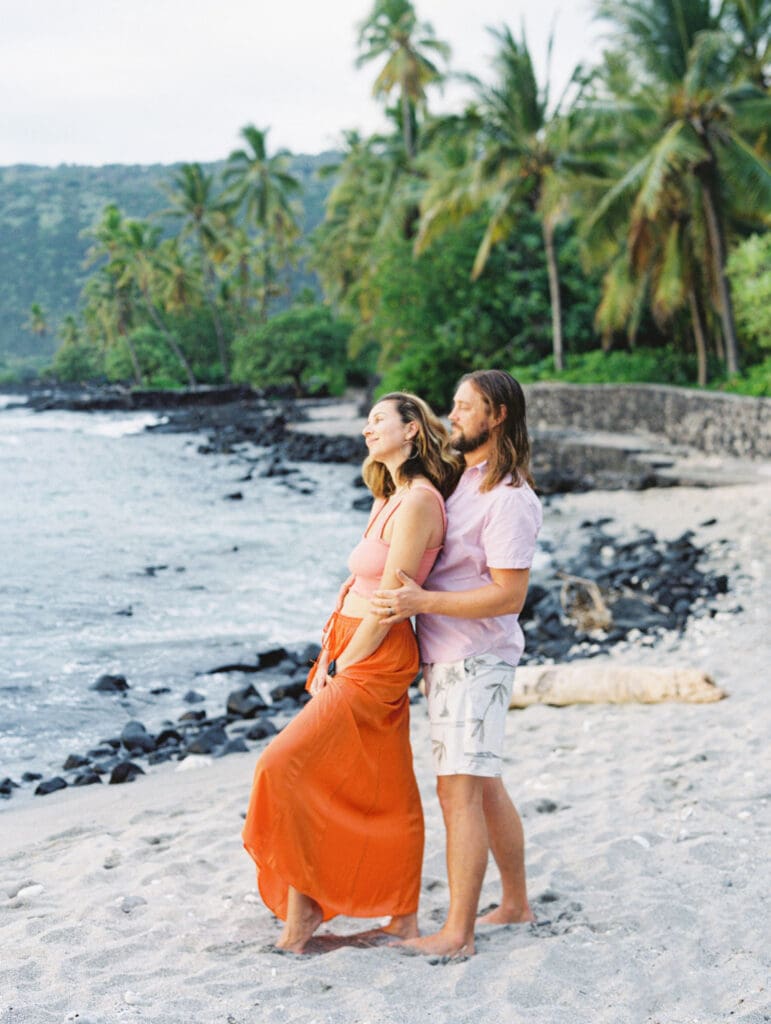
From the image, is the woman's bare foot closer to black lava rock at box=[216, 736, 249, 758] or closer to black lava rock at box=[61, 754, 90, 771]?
black lava rock at box=[216, 736, 249, 758]

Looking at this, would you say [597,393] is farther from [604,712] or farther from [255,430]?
[604,712]

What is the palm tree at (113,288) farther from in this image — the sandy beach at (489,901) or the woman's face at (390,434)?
the woman's face at (390,434)

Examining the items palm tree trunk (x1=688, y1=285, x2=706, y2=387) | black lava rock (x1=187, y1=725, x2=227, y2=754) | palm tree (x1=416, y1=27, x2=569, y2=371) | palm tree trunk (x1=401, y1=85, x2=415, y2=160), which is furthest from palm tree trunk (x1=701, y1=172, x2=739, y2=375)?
black lava rock (x1=187, y1=725, x2=227, y2=754)

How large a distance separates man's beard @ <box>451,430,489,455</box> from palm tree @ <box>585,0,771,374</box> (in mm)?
18097

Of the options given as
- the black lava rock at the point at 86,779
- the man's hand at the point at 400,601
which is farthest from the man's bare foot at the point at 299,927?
the black lava rock at the point at 86,779

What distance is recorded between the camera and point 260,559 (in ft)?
49.1

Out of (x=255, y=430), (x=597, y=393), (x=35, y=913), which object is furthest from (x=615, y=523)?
(x=255, y=430)

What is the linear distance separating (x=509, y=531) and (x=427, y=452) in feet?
1.26

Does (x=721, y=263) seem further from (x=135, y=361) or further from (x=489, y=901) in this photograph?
(x=135, y=361)

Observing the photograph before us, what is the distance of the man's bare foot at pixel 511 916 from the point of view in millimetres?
3525

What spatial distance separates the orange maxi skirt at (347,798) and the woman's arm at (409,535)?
0.18 meters

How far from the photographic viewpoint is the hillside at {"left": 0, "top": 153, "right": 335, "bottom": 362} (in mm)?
138375

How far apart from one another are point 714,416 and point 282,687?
1374 cm

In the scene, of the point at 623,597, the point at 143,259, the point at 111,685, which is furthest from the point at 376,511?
the point at 143,259
